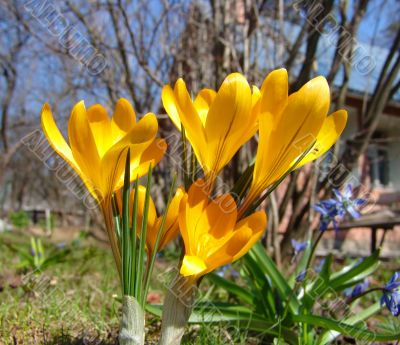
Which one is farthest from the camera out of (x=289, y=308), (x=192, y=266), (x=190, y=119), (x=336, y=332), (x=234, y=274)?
(x=234, y=274)

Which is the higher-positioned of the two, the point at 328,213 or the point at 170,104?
the point at 170,104

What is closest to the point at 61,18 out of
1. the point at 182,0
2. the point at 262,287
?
the point at 182,0

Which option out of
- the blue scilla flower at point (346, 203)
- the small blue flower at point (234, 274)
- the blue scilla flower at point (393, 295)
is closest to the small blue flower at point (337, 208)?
the blue scilla flower at point (346, 203)

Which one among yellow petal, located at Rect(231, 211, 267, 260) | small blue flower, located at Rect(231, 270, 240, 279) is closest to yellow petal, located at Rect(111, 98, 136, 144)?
yellow petal, located at Rect(231, 211, 267, 260)

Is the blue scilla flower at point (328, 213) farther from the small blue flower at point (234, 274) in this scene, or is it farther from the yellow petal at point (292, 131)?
the small blue flower at point (234, 274)

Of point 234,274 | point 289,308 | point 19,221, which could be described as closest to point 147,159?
point 289,308

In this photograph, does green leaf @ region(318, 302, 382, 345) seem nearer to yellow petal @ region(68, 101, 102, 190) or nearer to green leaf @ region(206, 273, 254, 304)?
green leaf @ region(206, 273, 254, 304)

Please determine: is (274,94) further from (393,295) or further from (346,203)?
(346,203)
